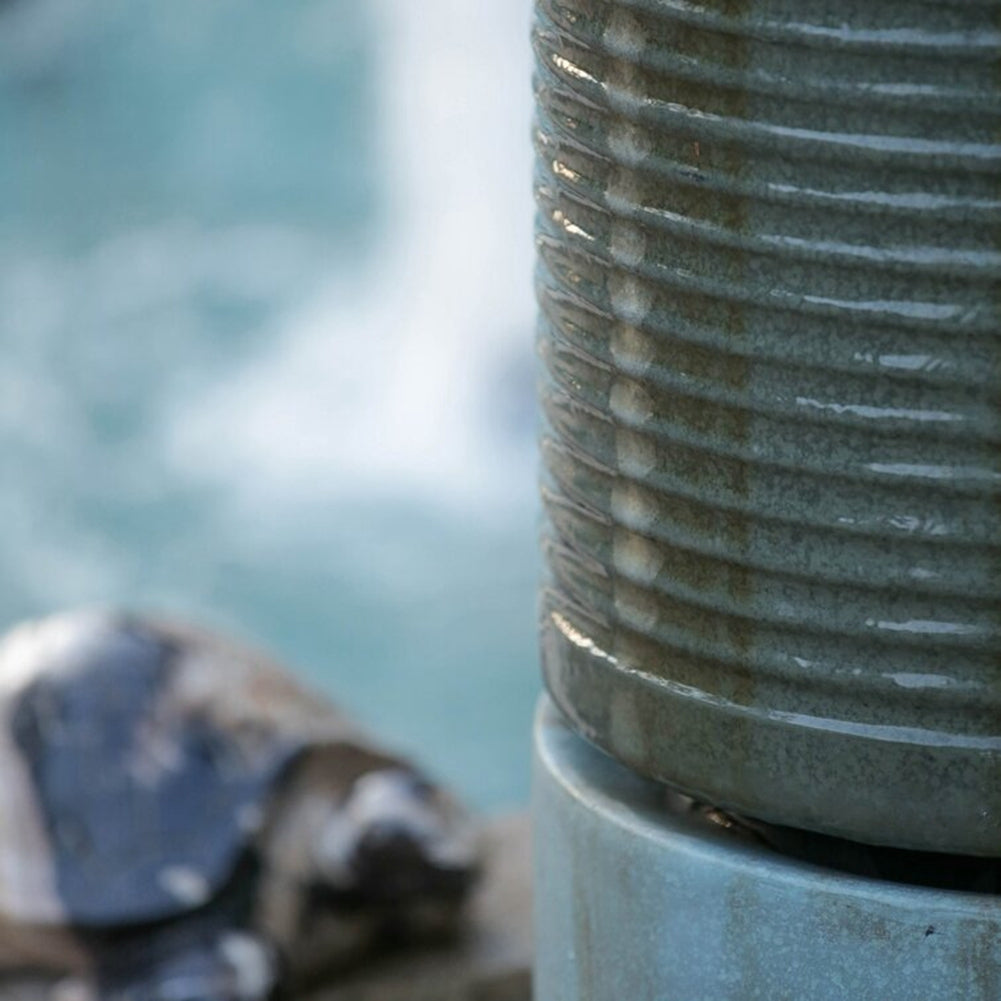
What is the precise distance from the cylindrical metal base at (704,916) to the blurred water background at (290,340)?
4736 mm

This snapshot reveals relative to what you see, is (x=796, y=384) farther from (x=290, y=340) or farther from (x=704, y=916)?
(x=290, y=340)

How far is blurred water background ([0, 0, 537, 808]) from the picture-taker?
721 cm

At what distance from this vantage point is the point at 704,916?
150 centimetres

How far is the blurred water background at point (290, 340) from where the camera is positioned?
7211mm

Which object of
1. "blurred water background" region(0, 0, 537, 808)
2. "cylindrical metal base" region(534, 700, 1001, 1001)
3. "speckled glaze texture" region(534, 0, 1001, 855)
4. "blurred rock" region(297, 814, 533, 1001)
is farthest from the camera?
"blurred water background" region(0, 0, 537, 808)

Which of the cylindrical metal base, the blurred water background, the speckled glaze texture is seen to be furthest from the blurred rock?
the blurred water background

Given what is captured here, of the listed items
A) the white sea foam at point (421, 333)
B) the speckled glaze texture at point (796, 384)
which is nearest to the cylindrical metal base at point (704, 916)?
the speckled glaze texture at point (796, 384)

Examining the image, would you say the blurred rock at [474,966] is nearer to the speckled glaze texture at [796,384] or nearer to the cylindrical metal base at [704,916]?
the cylindrical metal base at [704,916]

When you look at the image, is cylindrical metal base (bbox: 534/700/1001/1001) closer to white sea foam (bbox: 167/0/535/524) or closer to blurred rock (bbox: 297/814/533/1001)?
blurred rock (bbox: 297/814/533/1001)

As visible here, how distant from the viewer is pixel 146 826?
3.30 metres

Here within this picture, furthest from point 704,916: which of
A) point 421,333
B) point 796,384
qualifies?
point 421,333

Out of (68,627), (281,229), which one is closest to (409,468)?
(281,229)

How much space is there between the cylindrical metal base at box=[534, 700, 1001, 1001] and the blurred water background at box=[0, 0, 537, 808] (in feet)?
15.5

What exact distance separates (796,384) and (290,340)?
8.36m
